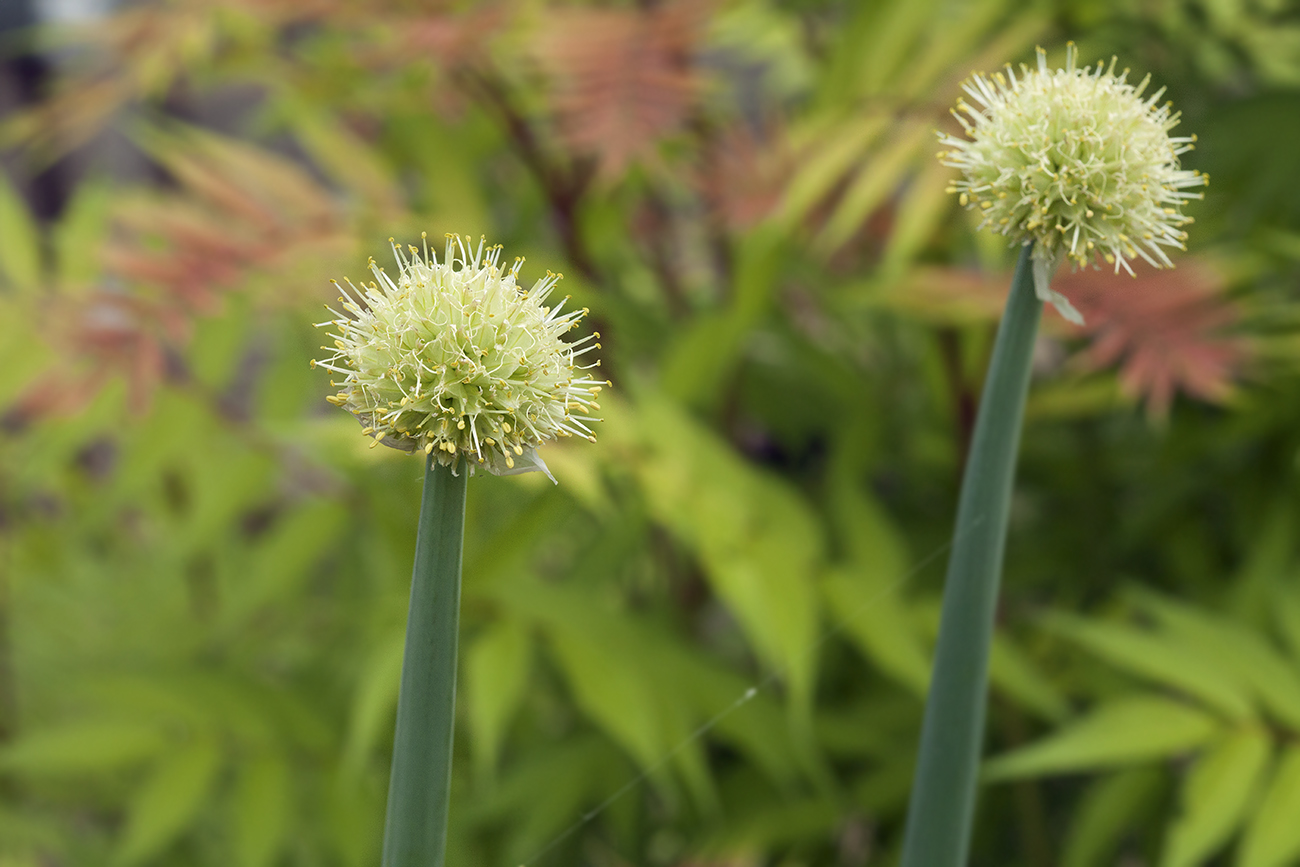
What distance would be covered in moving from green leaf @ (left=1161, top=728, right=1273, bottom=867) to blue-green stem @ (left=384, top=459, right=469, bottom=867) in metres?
0.51

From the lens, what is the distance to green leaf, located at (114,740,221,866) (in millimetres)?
818

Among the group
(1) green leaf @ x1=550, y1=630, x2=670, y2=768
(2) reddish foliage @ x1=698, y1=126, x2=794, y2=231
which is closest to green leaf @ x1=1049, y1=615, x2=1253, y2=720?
(1) green leaf @ x1=550, y1=630, x2=670, y2=768

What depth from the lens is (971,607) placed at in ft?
0.83

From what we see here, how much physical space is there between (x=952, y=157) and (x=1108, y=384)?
0.69 metres

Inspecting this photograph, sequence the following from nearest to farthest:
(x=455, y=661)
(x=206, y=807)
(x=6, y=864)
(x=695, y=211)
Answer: (x=455, y=661)
(x=6, y=864)
(x=206, y=807)
(x=695, y=211)

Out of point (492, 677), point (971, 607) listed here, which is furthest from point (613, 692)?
point (971, 607)

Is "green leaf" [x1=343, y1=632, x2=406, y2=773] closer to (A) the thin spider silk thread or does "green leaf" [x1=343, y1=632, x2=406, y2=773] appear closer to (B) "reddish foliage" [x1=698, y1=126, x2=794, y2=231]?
(A) the thin spider silk thread

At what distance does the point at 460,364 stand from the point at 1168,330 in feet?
2.02

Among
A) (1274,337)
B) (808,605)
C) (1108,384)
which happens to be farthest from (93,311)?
(1274,337)

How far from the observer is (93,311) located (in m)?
0.88

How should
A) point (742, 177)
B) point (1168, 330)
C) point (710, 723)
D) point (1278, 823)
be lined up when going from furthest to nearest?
point (742, 177), point (1168, 330), point (1278, 823), point (710, 723)

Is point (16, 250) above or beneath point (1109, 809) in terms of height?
above

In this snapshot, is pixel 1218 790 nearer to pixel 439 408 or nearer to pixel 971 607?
pixel 971 607

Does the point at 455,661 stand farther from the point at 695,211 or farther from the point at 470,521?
the point at 695,211
